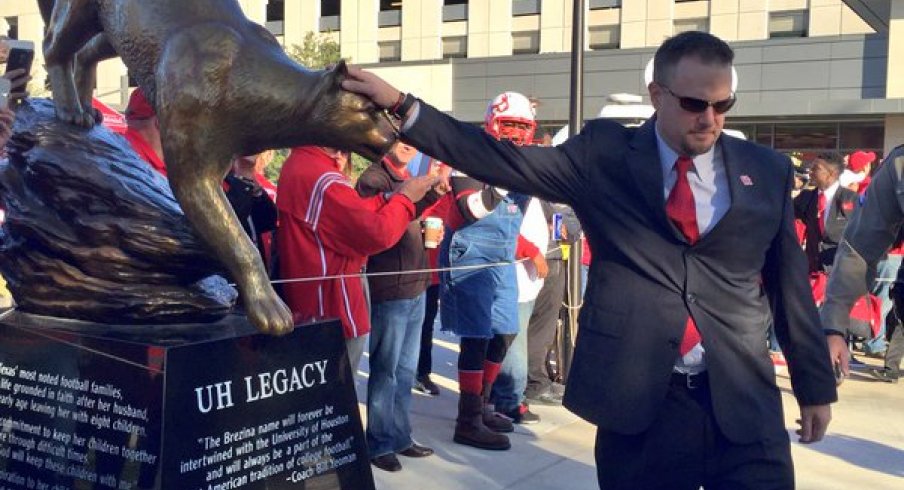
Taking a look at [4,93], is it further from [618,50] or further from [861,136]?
[618,50]

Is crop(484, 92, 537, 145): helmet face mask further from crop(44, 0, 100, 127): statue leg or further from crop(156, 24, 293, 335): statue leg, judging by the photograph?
crop(156, 24, 293, 335): statue leg

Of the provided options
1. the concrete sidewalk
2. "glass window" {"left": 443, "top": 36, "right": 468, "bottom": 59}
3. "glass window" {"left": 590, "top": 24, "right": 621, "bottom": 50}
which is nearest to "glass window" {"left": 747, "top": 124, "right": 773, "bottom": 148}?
"glass window" {"left": 590, "top": 24, "right": 621, "bottom": 50}

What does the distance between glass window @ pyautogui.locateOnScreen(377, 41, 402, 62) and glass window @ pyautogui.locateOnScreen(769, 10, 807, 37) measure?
37.5ft

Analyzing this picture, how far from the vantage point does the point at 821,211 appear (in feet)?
30.8

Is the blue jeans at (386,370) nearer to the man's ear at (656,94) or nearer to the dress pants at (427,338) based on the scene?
the dress pants at (427,338)

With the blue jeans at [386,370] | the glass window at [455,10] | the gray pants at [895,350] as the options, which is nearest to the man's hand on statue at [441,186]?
the blue jeans at [386,370]

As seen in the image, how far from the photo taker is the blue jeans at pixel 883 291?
879 centimetres

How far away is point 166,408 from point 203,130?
2.44ft

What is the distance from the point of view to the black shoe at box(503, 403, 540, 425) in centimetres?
644

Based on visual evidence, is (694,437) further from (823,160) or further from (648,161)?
(823,160)

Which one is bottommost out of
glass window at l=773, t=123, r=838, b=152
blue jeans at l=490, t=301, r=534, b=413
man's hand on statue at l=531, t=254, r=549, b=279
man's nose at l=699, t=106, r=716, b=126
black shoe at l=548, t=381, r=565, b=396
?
black shoe at l=548, t=381, r=565, b=396

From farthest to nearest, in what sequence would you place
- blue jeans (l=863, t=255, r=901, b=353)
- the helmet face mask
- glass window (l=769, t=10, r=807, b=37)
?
glass window (l=769, t=10, r=807, b=37) < blue jeans (l=863, t=255, r=901, b=353) < the helmet face mask

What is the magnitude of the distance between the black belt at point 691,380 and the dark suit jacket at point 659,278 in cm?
7

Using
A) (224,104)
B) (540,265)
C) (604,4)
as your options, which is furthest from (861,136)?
(224,104)
